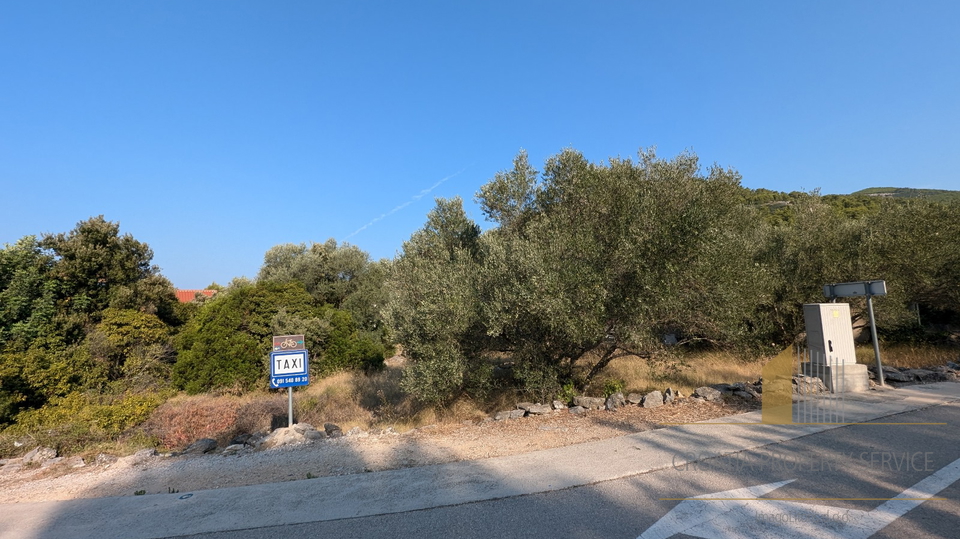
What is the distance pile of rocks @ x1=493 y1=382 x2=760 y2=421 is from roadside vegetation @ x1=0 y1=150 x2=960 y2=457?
833mm

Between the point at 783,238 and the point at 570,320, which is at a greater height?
the point at 783,238

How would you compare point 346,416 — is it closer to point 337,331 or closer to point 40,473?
point 40,473

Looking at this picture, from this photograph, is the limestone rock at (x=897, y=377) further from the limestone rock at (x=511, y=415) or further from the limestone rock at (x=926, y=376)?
the limestone rock at (x=511, y=415)

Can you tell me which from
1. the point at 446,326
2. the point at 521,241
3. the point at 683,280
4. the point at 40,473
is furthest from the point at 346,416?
the point at 683,280

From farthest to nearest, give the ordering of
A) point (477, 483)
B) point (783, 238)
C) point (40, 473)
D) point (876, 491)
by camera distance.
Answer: point (783, 238), point (40, 473), point (477, 483), point (876, 491)

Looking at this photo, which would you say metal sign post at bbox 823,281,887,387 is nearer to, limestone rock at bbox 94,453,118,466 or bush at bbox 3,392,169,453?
limestone rock at bbox 94,453,118,466

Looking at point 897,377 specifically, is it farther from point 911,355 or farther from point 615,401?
point 615,401

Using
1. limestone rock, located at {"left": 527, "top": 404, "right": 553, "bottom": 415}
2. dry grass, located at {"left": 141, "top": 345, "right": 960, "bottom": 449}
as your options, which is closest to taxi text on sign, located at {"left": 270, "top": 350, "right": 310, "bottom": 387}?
dry grass, located at {"left": 141, "top": 345, "right": 960, "bottom": 449}

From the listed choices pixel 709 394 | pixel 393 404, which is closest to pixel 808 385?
pixel 709 394

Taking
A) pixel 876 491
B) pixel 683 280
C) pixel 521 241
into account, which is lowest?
pixel 876 491

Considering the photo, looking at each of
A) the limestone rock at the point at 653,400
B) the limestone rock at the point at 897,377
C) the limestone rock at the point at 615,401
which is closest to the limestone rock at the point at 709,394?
the limestone rock at the point at 653,400

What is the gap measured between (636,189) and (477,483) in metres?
7.17

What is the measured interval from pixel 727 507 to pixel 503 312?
5336mm

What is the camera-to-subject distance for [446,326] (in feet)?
31.1
